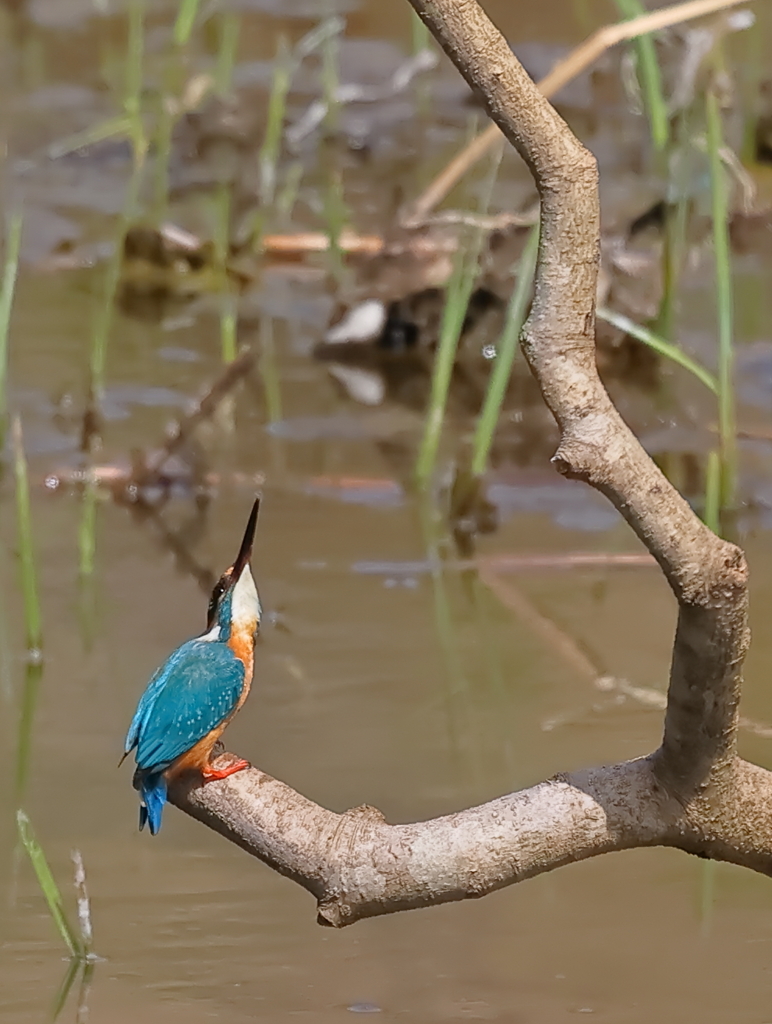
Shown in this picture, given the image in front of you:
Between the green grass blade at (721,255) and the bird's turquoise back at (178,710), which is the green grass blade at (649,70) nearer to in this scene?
the green grass blade at (721,255)

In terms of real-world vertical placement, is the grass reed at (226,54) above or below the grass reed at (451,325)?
above

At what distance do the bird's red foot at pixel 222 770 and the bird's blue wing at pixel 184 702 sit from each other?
0.04 metres

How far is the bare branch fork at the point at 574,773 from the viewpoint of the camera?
1537 millimetres

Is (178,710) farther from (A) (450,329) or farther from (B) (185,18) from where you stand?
(B) (185,18)

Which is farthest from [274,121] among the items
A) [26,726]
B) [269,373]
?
[26,726]

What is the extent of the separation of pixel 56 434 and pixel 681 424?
1363 mm

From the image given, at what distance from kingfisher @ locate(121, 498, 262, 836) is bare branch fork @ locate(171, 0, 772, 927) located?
0.04 m

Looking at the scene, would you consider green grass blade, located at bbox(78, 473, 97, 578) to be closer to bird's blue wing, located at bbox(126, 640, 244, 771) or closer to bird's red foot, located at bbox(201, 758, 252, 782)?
bird's blue wing, located at bbox(126, 640, 244, 771)

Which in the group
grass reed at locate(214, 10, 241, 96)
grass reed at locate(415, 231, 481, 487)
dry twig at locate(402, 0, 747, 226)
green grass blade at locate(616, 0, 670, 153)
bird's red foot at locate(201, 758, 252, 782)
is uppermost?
grass reed at locate(214, 10, 241, 96)

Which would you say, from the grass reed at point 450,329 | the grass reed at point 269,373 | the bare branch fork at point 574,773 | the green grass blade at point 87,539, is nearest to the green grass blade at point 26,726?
the green grass blade at point 87,539

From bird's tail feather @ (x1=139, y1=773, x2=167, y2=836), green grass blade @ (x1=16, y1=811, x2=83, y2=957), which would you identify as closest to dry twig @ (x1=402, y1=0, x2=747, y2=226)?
bird's tail feather @ (x1=139, y1=773, x2=167, y2=836)

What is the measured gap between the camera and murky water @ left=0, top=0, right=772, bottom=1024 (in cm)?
215

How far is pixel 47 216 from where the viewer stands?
560 centimetres

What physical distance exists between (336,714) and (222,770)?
3.10 feet
